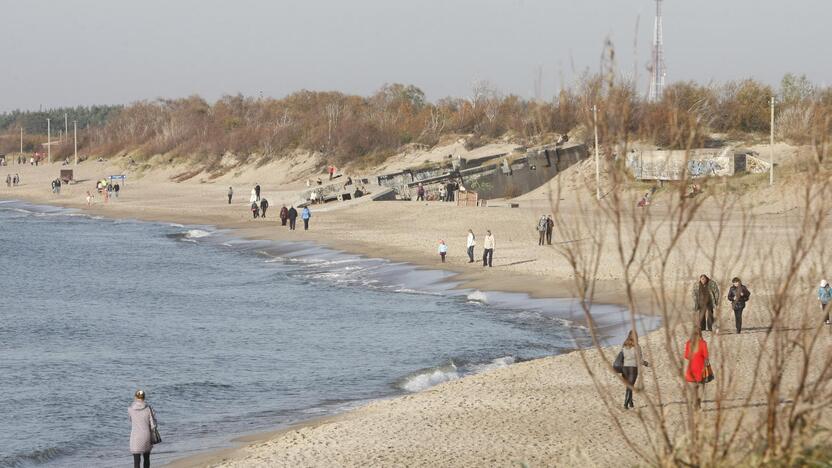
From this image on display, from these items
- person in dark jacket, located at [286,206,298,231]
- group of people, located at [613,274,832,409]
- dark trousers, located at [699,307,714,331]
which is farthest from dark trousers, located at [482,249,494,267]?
person in dark jacket, located at [286,206,298,231]

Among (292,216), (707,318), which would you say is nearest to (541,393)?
(707,318)

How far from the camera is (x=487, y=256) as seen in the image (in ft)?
120

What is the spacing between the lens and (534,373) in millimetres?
19906

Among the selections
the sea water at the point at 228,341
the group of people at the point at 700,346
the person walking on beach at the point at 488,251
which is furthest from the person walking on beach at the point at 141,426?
the person walking on beach at the point at 488,251

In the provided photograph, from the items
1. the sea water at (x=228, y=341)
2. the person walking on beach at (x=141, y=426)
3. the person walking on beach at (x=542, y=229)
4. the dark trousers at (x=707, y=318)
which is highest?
the person walking on beach at (x=542, y=229)

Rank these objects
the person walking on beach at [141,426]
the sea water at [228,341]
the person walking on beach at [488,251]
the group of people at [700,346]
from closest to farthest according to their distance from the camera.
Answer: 1. the group of people at [700,346]
2. the person walking on beach at [141,426]
3. the sea water at [228,341]
4. the person walking on beach at [488,251]

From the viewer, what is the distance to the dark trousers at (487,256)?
35.4 metres

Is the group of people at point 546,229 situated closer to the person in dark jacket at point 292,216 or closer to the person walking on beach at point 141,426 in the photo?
the person in dark jacket at point 292,216

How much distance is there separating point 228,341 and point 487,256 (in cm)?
1167

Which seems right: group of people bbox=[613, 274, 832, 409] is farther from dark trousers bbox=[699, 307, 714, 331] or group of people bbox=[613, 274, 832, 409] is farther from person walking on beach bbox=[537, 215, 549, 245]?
person walking on beach bbox=[537, 215, 549, 245]

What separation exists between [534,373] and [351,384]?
3697mm

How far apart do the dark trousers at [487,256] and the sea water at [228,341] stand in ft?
5.19

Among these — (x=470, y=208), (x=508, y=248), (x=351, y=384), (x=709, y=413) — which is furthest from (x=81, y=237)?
(x=709, y=413)

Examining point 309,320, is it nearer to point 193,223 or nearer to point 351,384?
point 351,384
